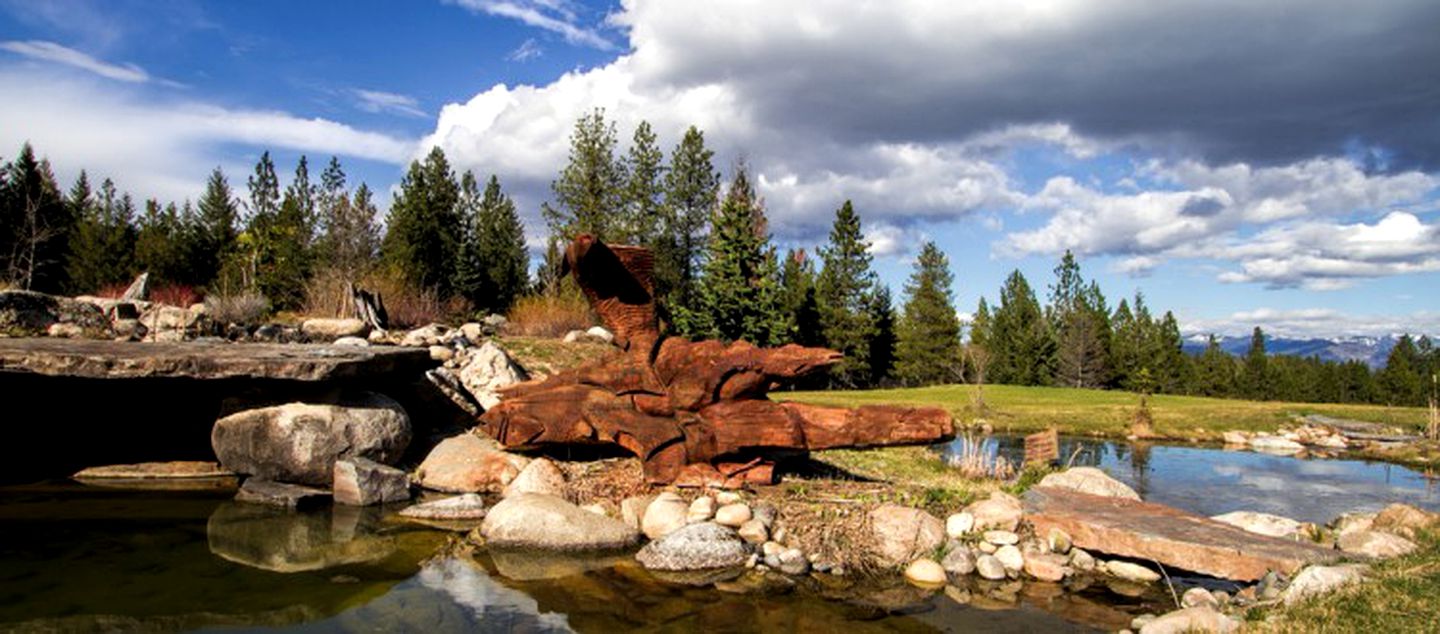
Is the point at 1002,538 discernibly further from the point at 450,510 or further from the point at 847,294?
the point at 847,294

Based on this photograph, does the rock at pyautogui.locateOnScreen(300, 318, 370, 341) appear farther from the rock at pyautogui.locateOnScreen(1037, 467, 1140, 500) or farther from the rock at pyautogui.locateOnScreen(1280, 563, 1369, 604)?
the rock at pyautogui.locateOnScreen(1280, 563, 1369, 604)

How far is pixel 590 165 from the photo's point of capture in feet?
119

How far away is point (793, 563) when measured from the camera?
22.4 ft

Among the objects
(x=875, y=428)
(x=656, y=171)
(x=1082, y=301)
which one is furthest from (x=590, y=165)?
(x=1082, y=301)

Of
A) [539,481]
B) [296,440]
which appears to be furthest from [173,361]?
[539,481]

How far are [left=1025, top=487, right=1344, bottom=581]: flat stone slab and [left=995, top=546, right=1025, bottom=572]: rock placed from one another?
1.81 feet

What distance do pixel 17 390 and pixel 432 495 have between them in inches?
251

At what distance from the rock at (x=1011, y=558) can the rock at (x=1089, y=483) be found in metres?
2.97

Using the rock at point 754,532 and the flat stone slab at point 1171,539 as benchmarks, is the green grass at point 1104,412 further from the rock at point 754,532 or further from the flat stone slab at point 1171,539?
the rock at point 754,532

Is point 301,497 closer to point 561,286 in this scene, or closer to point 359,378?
point 359,378

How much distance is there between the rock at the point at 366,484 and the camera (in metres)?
8.89

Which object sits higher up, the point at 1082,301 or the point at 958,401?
the point at 1082,301

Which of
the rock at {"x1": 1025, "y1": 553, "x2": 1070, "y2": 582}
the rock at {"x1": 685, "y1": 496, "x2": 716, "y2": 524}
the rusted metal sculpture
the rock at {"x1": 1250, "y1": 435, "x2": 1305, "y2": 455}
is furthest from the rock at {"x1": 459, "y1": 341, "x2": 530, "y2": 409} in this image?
the rock at {"x1": 1250, "y1": 435, "x2": 1305, "y2": 455}

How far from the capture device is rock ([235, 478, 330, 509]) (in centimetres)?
870
